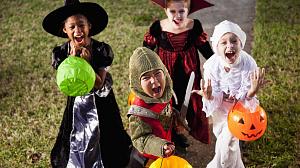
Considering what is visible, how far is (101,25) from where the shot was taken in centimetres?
388

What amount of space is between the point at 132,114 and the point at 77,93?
450 mm

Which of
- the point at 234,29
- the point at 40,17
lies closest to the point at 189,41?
the point at 234,29

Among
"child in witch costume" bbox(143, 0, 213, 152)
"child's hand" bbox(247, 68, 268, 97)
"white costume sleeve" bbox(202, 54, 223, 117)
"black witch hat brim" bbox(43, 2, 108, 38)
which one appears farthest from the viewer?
"child in witch costume" bbox(143, 0, 213, 152)

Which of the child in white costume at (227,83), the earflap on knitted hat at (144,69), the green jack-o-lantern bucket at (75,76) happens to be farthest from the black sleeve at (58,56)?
the child in white costume at (227,83)

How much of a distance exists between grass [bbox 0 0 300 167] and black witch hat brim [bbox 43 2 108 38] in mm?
1584

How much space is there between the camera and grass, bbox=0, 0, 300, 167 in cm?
485

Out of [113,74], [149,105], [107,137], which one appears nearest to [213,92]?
[149,105]

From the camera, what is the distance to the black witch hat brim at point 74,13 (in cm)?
362

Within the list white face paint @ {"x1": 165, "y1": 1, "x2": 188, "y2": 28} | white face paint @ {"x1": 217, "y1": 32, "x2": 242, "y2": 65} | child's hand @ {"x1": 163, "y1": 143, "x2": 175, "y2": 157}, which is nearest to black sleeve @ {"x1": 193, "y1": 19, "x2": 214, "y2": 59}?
white face paint @ {"x1": 165, "y1": 1, "x2": 188, "y2": 28}

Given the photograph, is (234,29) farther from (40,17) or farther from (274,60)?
(40,17)

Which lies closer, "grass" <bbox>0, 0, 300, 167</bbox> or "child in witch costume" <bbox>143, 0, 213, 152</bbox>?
"child in witch costume" <bbox>143, 0, 213, 152</bbox>

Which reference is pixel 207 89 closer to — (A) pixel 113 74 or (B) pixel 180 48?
(B) pixel 180 48

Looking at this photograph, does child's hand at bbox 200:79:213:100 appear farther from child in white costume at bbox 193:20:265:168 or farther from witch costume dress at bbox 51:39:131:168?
witch costume dress at bbox 51:39:131:168

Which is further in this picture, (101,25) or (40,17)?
(40,17)
